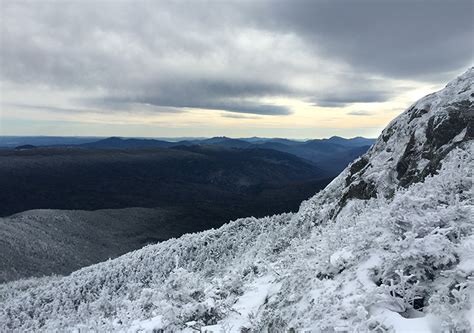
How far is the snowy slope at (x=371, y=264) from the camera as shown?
5.77 metres

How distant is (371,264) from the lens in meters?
6.90

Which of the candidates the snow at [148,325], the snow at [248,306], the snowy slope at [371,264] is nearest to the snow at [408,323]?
the snowy slope at [371,264]

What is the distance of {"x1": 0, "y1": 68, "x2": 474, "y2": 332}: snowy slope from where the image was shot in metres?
5.77

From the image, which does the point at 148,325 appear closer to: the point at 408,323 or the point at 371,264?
the point at 371,264

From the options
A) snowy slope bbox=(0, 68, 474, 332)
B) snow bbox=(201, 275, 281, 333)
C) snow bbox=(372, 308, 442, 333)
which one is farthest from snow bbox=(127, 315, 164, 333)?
snow bbox=(372, 308, 442, 333)

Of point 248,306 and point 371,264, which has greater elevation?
point 371,264

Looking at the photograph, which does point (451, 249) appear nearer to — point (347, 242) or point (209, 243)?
point (347, 242)

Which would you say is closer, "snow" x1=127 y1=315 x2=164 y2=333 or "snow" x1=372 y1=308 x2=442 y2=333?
"snow" x1=372 y1=308 x2=442 y2=333

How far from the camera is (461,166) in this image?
951 cm

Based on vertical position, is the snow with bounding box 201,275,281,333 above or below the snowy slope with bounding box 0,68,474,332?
below

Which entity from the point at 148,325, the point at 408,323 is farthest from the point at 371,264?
the point at 148,325

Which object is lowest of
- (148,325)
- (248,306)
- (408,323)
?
(148,325)

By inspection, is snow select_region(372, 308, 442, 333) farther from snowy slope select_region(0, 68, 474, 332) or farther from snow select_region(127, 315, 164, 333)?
snow select_region(127, 315, 164, 333)

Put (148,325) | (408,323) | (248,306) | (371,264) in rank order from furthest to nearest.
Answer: (248,306), (148,325), (371,264), (408,323)
